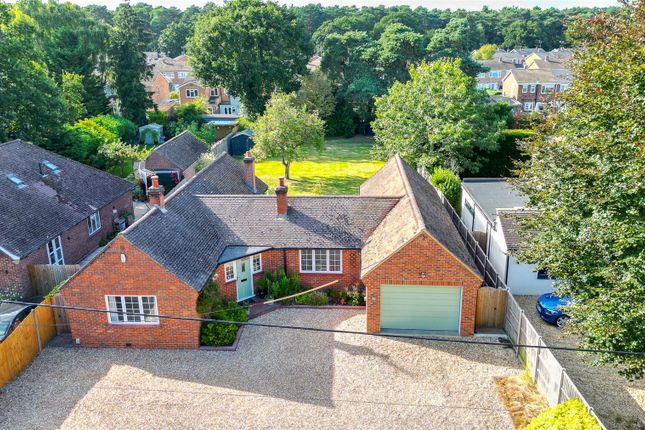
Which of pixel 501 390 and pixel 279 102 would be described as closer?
pixel 501 390

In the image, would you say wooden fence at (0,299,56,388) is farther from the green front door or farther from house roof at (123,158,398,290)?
the green front door

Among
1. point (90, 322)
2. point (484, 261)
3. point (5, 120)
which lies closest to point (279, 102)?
point (5, 120)

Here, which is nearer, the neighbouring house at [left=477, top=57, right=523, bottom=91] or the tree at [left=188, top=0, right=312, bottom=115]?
the tree at [left=188, top=0, right=312, bottom=115]

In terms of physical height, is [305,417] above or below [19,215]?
below

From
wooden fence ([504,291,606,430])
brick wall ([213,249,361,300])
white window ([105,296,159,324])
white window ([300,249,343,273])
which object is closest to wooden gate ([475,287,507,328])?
wooden fence ([504,291,606,430])

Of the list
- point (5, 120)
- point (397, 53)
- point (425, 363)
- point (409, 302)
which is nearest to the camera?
point (425, 363)

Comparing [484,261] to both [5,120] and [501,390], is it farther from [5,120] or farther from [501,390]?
[5,120]

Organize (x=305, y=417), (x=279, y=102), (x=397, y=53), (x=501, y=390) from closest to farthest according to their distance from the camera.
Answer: (x=305, y=417), (x=501, y=390), (x=279, y=102), (x=397, y=53)
